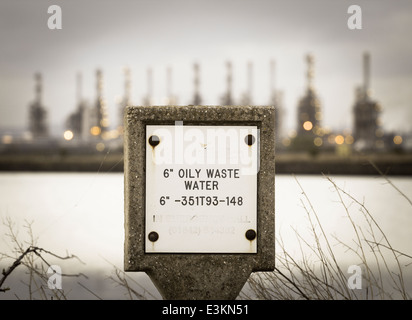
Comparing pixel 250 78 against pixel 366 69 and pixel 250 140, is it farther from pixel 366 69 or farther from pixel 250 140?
pixel 250 140

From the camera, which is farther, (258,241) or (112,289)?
(112,289)

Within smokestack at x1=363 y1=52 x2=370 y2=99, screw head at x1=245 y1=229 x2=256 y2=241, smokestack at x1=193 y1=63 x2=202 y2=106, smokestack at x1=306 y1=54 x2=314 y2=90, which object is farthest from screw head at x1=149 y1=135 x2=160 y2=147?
smokestack at x1=193 y1=63 x2=202 y2=106

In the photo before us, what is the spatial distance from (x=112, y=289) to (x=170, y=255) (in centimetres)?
883

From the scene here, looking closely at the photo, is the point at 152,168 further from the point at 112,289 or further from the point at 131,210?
the point at 112,289

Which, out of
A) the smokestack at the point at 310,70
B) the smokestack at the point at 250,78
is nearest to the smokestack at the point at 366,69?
the smokestack at the point at 310,70

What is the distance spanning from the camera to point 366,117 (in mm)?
60344

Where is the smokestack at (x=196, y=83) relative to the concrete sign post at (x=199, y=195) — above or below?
above

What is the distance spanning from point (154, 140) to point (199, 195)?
300mm

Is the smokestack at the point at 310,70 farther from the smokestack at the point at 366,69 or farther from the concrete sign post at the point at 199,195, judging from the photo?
the concrete sign post at the point at 199,195

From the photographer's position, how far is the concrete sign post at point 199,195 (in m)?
2.23

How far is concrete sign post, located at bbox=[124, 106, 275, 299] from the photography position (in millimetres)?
2234

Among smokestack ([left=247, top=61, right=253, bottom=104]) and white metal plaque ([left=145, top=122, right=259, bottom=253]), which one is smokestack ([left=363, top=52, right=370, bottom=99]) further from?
white metal plaque ([left=145, top=122, right=259, bottom=253])

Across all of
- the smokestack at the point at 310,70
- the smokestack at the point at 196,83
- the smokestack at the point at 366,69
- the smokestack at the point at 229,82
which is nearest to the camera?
the smokestack at the point at 366,69
